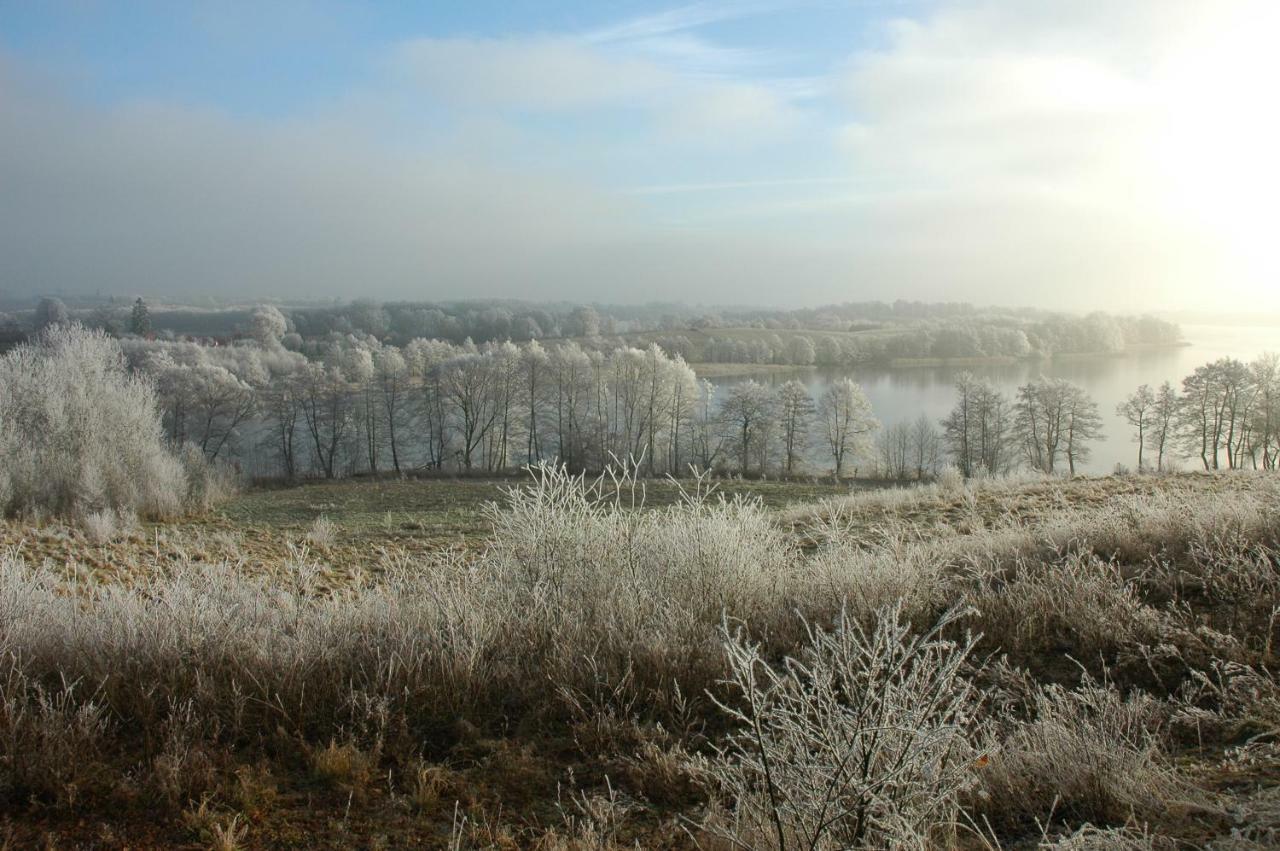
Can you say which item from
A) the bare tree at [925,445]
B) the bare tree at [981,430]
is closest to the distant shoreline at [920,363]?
the bare tree at [925,445]

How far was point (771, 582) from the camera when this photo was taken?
5.61 meters

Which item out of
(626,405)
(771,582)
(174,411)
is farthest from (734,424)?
(771,582)

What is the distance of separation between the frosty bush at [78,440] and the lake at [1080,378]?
1382 inches

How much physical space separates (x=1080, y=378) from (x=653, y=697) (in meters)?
67.6

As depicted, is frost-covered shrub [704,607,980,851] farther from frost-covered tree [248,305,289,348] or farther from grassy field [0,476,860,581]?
frost-covered tree [248,305,289,348]

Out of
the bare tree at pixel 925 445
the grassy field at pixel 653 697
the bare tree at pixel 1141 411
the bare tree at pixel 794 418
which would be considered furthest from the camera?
the bare tree at pixel 794 418

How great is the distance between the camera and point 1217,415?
37375mm

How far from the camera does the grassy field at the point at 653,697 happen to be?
2.63 m

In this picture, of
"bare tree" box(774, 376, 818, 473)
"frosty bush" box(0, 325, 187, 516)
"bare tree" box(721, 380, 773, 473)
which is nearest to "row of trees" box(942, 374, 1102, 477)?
"bare tree" box(774, 376, 818, 473)

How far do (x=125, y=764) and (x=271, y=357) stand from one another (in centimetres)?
6643

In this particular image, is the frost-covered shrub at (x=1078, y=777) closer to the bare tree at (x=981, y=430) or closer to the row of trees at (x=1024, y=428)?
the row of trees at (x=1024, y=428)

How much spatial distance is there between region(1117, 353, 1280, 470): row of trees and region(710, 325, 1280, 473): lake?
1821 mm

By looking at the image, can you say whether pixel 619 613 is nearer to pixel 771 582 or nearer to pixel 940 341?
pixel 771 582

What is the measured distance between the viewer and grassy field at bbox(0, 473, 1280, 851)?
2.63 metres
